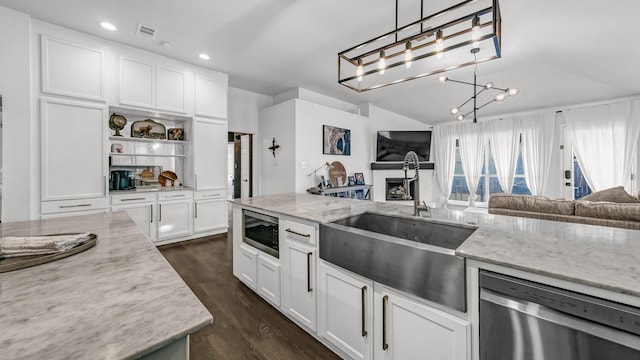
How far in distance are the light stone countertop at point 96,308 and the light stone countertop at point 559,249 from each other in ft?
3.19

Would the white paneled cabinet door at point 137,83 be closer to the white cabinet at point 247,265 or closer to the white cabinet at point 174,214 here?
the white cabinet at point 174,214

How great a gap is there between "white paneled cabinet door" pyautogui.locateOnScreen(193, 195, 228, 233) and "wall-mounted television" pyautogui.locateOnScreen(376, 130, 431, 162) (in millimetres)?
3855

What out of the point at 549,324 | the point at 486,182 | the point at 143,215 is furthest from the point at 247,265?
the point at 486,182

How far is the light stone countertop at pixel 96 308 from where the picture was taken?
0.44 metres

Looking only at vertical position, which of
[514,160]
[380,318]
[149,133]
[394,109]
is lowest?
[380,318]

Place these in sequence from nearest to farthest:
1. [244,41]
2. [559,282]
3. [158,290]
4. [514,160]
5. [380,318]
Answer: [158,290]
[559,282]
[380,318]
[244,41]
[514,160]

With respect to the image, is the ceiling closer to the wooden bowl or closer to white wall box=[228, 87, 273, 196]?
white wall box=[228, 87, 273, 196]

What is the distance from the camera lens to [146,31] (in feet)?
9.95

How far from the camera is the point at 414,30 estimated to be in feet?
9.80

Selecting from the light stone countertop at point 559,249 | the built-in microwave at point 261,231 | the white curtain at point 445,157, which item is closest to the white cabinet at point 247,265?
the built-in microwave at point 261,231

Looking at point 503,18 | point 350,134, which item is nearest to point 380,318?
point 503,18

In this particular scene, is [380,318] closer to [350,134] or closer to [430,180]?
[350,134]

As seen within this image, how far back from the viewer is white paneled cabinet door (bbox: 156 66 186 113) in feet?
12.0

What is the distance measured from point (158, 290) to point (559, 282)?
123cm
